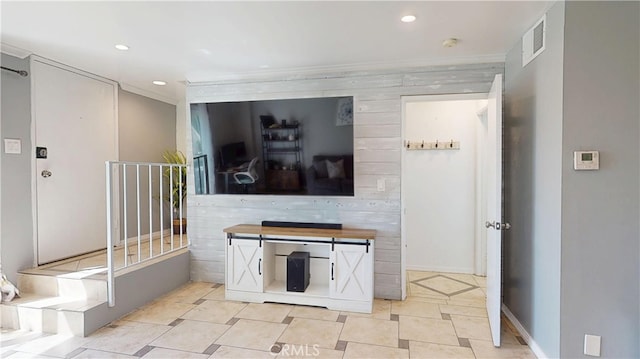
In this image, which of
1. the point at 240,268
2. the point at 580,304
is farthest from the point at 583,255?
the point at 240,268

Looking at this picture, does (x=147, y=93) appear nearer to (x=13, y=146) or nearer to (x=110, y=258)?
(x=13, y=146)

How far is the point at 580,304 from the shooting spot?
200 centimetres

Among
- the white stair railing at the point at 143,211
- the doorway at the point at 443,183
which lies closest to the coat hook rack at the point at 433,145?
the doorway at the point at 443,183

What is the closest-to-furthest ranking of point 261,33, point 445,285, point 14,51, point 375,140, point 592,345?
point 592,345, point 261,33, point 14,51, point 375,140, point 445,285

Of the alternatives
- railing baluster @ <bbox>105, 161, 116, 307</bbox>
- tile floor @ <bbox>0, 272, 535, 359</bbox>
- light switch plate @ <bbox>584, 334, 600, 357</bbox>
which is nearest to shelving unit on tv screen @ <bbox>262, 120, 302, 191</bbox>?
tile floor @ <bbox>0, 272, 535, 359</bbox>

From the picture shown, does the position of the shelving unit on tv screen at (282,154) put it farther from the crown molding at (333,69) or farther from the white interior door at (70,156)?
the white interior door at (70,156)

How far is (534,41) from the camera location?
246 centimetres

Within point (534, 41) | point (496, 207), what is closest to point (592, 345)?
point (496, 207)

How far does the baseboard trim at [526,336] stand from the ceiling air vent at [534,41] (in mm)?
2107

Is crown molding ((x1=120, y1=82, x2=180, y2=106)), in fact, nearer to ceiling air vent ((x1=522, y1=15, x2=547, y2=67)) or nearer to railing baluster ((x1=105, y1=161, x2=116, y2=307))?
railing baluster ((x1=105, y1=161, x2=116, y2=307))

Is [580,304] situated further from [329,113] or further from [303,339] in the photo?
[329,113]

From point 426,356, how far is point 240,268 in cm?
191

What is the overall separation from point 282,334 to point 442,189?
109 inches

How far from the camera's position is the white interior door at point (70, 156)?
3.37m
